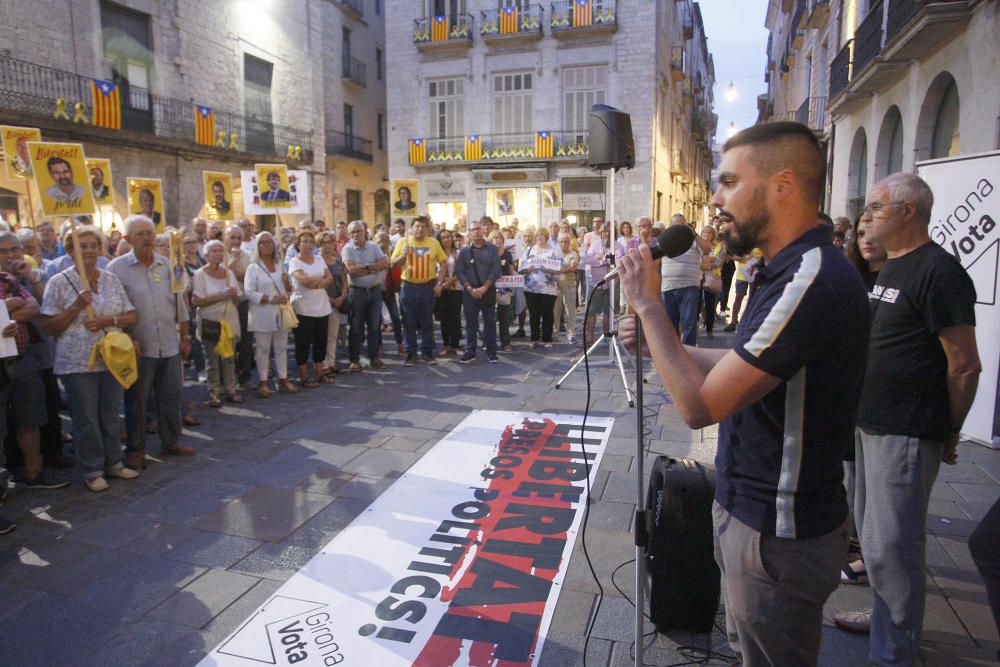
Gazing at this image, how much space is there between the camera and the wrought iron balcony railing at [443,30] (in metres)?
23.8

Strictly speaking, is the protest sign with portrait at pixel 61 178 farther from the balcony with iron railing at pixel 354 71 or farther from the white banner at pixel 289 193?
the balcony with iron railing at pixel 354 71

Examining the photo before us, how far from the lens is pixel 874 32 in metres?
11.9

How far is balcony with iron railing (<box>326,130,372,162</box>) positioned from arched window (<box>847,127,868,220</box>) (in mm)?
18208

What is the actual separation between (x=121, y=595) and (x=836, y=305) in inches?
133

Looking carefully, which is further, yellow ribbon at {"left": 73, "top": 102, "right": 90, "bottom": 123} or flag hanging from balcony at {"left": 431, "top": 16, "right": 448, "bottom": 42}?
flag hanging from balcony at {"left": 431, "top": 16, "right": 448, "bottom": 42}

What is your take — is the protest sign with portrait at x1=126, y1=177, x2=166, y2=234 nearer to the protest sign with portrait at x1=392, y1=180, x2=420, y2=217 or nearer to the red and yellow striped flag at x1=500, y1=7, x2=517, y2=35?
the protest sign with portrait at x1=392, y1=180, x2=420, y2=217

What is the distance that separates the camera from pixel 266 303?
6.92 meters

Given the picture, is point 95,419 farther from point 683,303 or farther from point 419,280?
point 683,303

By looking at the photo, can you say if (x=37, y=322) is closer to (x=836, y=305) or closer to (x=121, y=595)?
(x=121, y=595)

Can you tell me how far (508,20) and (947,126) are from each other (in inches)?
656

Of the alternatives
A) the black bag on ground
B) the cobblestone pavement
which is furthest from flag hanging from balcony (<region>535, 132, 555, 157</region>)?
the black bag on ground

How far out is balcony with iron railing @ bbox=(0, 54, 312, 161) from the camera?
14227 millimetres

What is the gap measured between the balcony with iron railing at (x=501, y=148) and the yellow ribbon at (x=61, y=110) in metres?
11.8

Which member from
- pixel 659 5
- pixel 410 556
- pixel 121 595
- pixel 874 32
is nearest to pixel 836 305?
pixel 410 556
